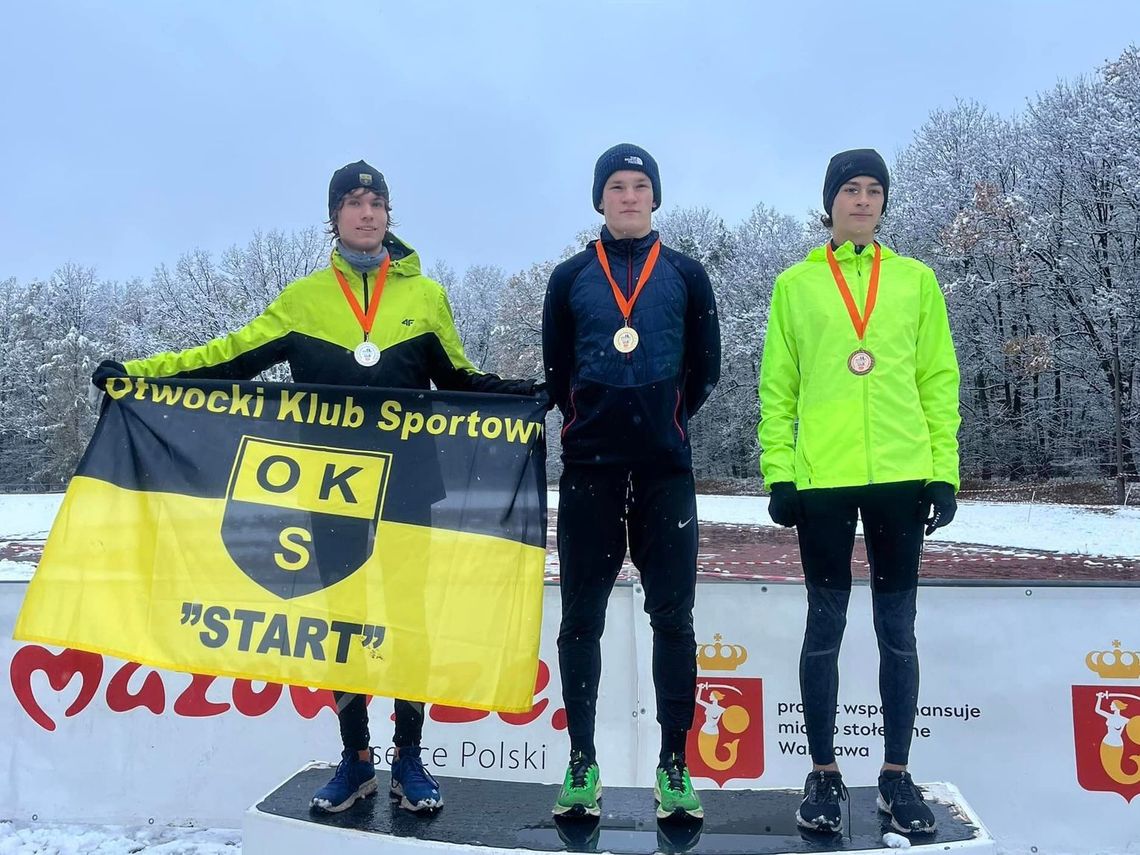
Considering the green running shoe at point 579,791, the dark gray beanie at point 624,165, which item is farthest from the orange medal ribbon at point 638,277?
the green running shoe at point 579,791

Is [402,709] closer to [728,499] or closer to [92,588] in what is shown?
[92,588]

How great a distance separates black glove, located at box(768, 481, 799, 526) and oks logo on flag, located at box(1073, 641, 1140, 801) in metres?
2.14

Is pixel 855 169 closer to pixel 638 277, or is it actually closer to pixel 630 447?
pixel 638 277

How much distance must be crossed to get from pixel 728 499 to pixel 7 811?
30.0 metres

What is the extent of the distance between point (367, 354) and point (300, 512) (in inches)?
28.6

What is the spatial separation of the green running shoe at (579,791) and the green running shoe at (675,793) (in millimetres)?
242

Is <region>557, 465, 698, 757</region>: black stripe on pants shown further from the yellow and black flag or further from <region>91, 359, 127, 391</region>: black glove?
<region>91, 359, 127, 391</region>: black glove

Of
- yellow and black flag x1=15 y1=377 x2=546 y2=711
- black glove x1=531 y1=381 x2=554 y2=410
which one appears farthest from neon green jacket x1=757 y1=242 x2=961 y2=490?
yellow and black flag x1=15 y1=377 x2=546 y2=711

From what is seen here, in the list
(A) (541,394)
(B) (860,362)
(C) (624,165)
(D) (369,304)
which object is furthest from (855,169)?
(D) (369,304)

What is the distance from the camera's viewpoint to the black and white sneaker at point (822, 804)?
3.30 meters

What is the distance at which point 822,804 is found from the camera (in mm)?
3346

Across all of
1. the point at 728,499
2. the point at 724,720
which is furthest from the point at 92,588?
the point at 728,499

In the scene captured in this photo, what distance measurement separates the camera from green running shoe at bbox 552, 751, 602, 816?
341cm

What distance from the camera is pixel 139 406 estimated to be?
13.3 feet
